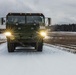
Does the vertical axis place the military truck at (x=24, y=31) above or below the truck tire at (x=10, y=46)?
above

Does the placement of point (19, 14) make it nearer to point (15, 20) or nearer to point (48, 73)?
point (15, 20)

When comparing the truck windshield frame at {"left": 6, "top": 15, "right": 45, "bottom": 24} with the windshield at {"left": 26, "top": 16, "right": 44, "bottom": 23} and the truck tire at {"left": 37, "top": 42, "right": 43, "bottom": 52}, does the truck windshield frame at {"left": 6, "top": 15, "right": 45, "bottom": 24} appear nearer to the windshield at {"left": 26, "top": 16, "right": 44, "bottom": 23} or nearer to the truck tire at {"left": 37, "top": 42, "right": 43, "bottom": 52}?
the windshield at {"left": 26, "top": 16, "right": 44, "bottom": 23}

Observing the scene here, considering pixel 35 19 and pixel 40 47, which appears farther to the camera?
pixel 40 47

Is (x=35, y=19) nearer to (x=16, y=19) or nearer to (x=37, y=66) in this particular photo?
(x=16, y=19)

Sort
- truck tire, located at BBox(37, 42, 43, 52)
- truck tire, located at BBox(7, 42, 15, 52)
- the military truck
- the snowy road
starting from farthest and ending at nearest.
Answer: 1. truck tire, located at BBox(37, 42, 43, 52)
2. truck tire, located at BBox(7, 42, 15, 52)
3. the military truck
4. the snowy road

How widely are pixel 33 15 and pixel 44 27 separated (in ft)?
4.06

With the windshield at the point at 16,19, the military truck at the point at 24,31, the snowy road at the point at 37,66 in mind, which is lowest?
the snowy road at the point at 37,66

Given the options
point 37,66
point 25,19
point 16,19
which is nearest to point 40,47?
point 25,19

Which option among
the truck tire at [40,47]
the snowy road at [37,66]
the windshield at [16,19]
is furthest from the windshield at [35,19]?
the snowy road at [37,66]

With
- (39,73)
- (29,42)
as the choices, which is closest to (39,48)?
(29,42)

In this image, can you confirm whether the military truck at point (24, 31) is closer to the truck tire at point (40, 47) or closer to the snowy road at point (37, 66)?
the truck tire at point (40, 47)

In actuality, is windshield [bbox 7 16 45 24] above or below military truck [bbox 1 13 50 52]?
above

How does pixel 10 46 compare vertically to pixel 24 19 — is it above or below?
below

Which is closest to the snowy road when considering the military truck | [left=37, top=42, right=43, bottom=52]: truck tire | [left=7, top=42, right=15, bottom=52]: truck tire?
the military truck
